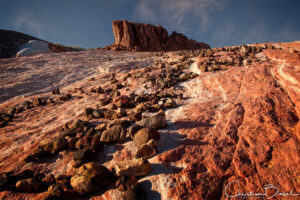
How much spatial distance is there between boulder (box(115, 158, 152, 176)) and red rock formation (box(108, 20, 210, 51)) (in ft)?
135

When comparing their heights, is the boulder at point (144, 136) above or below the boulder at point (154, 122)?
below

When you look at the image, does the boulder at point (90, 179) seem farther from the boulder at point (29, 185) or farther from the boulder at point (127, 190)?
the boulder at point (29, 185)

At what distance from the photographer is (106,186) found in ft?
6.14

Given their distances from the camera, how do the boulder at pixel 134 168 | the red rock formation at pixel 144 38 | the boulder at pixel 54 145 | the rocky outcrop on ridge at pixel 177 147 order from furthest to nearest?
1. the red rock formation at pixel 144 38
2. the boulder at pixel 54 145
3. the boulder at pixel 134 168
4. the rocky outcrop on ridge at pixel 177 147

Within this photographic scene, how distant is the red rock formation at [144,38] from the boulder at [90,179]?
41124 millimetres

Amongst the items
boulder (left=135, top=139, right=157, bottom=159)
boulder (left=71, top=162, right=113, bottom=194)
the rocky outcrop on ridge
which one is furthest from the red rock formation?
boulder (left=71, top=162, right=113, bottom=194)

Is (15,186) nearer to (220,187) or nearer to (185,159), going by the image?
(185,159)

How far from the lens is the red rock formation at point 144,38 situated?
148 feet

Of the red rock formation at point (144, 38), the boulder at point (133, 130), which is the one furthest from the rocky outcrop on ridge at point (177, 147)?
the red rock formation at point (144, 38)

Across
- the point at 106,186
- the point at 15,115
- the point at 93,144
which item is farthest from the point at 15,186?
the point at 15,115

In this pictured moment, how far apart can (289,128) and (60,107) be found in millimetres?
6444

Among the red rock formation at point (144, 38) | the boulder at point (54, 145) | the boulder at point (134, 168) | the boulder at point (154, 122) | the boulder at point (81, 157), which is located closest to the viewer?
the boulder at point (134, 168)

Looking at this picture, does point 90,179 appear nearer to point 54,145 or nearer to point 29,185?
point 29,185

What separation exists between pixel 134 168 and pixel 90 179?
22.0 inches
